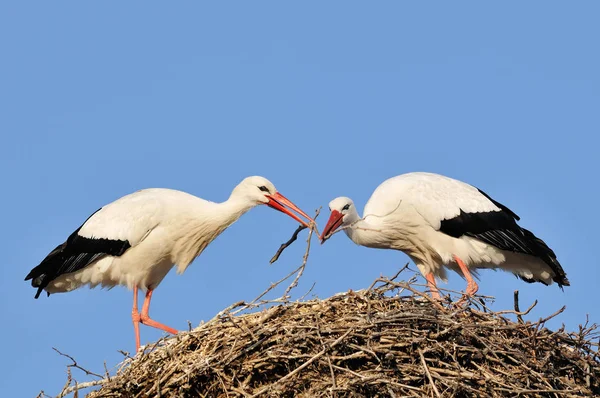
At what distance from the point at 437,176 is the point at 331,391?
3.82 m

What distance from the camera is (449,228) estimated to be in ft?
31.8

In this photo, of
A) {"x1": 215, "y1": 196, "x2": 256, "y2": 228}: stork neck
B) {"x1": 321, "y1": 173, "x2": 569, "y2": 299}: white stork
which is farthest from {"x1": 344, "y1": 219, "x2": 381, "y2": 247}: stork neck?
{"x1": 215, "y1": 196, "x2": 256, "y2": 228}: stork neck

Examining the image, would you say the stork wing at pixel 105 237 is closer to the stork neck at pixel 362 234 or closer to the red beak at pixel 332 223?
the red beak at pixel 332 223

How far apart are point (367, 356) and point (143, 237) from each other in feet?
→ 10.5

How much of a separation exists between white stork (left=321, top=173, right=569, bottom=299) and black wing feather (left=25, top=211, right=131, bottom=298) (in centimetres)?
191

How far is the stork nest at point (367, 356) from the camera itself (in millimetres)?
6895

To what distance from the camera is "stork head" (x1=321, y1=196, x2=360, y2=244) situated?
941 cm

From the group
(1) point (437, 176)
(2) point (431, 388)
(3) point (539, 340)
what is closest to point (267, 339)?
(2) point (431, 388)

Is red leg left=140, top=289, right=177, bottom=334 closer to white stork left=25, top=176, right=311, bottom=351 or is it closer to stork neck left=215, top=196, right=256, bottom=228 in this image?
white stork left=25, top=176, right=311, bottom=351

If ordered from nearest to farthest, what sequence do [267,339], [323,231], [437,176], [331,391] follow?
[331,391] < [267,339] < [323,231] < [437,176]

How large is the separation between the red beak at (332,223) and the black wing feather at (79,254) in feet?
5.61

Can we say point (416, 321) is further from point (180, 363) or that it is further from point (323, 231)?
point (323, 231)

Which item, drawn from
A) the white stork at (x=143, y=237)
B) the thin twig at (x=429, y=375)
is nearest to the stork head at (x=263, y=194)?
the white stork at (x=143, y=237)

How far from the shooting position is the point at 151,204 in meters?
9.59
